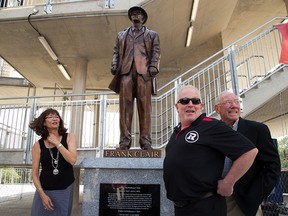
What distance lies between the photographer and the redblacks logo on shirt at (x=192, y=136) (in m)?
1.80

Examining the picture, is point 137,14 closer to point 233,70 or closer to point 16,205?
point 233,70

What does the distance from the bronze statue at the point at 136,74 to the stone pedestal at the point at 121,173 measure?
460 mm

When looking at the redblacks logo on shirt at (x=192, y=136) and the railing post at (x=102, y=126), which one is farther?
the railing post at (x=102, y=126)

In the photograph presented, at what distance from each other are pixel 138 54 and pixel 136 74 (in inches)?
10.8

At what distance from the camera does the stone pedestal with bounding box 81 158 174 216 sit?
9.07ft

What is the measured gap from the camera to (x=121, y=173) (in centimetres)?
281

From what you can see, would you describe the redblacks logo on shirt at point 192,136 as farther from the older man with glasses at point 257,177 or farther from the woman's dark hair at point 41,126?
the woman's dark hair at point 41,126

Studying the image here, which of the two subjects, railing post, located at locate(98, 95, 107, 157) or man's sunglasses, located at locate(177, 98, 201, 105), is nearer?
man's sunglasses, located at locate(177, 98, 201, 105)

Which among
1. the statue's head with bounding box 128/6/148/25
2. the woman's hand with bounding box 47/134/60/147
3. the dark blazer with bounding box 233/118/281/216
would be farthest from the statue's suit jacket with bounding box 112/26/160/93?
the dark blazer with bounding box 233/118/281/216

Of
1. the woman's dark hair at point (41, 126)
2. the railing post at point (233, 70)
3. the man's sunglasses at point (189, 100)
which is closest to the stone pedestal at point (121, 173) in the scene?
the woman's dark hair at point (41, 126)

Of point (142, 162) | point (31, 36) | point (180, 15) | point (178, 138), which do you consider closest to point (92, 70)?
point (31, 36)

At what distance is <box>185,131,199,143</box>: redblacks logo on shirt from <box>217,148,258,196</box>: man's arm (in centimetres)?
29

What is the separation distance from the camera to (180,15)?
28.3ft

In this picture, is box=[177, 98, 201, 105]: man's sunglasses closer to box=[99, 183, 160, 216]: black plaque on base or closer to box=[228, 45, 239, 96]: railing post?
box=[99, 183, 160, 216]: black plaque on base
